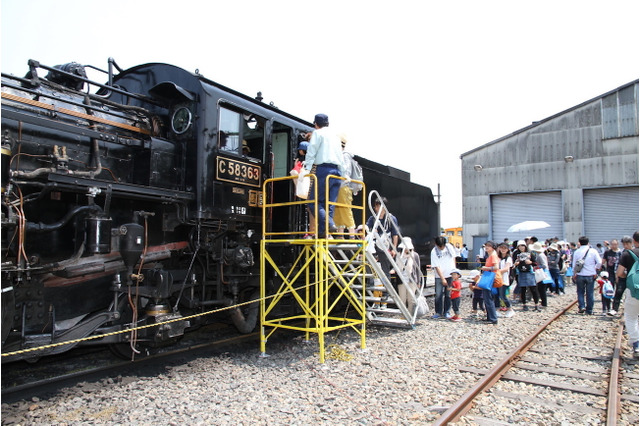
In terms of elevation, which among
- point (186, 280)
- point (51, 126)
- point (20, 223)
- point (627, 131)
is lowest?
point (186, 280)

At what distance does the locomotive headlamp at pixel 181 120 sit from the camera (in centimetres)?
631

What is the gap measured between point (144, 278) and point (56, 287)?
1.02 metres

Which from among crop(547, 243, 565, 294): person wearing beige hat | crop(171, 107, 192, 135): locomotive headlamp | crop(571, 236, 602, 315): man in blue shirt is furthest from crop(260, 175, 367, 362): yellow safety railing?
crop(547, 243, 565, 294): person wearing beige hat

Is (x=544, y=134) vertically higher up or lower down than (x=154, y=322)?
higher up

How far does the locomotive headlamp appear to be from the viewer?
6309 millimetres

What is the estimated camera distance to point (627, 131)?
2352 cm

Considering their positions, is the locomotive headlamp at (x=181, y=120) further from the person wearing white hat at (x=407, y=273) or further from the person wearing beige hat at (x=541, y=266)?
the person wearing beige hat at (x=541, y=266)

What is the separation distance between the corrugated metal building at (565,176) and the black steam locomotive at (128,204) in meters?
21.8

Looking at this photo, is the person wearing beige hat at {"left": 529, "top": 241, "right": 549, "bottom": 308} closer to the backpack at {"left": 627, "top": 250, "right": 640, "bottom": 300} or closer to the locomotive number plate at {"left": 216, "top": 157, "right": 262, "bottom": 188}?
the backpack at {"left": 627, "top": 250, "right": 640, "bottom": 300}

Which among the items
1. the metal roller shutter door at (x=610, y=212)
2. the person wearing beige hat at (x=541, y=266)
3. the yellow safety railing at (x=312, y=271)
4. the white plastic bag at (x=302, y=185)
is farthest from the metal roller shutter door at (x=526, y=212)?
the white plastic bag at (x=302, y=185)

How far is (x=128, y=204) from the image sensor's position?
5.75 metres

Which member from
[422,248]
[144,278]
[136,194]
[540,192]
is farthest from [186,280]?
[540,192]

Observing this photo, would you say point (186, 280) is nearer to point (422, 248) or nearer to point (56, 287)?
point (56, 287)

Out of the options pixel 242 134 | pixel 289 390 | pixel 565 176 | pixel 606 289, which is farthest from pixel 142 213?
pixel 565 176
